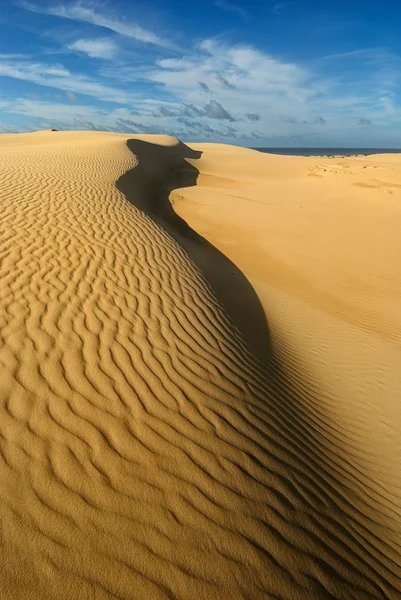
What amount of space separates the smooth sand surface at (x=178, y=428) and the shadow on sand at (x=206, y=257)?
0.10 meters

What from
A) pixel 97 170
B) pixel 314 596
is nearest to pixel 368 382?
pixel 314 596

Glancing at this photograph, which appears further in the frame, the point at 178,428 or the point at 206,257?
the point at 206,257

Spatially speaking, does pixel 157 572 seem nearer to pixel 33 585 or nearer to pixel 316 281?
pixel 33 585

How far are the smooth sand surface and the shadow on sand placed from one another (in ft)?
0.34

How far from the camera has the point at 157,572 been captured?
2.05 meters

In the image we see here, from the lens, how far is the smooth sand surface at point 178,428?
7.00 feet

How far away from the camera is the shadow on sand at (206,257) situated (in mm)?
6219

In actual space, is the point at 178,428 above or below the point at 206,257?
above

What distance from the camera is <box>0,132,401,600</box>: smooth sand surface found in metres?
2.13

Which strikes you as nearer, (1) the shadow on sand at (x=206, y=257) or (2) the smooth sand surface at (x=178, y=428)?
(2) the smooth sand surface at (x=178, y=428)

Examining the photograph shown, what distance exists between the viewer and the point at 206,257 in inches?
380

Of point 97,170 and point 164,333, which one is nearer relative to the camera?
Answer: point 164,333

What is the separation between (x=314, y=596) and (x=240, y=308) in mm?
5080

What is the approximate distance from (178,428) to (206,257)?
23.0ft
